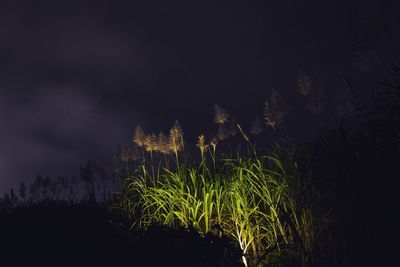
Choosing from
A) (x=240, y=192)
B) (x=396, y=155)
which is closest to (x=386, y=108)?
(x=396, y=155)

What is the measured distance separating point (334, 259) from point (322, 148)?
1.30 m

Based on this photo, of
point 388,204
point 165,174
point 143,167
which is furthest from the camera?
point 143,167

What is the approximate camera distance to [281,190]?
5.78m

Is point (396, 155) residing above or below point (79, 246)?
above

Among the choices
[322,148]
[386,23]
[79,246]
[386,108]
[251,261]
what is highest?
[386,23]

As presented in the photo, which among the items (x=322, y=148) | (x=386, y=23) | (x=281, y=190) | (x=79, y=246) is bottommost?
(x=79, y=246)

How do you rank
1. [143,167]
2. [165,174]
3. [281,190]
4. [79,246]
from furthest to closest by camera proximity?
1. [143,167]
2. [165,174]
3. [79,246]
4. [281,190]

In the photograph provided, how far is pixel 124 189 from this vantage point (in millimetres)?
9188

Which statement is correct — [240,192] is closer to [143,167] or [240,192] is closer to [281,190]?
[281,190]

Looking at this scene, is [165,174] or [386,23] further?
[165,174]

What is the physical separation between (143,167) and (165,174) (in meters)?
0.82

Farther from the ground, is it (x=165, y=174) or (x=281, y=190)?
(x=165, y=174)

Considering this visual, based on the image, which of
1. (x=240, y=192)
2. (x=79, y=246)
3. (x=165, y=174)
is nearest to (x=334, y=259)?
(x=240, y=192)

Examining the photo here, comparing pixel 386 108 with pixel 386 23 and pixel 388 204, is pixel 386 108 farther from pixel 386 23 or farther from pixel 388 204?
pixel 386 23
